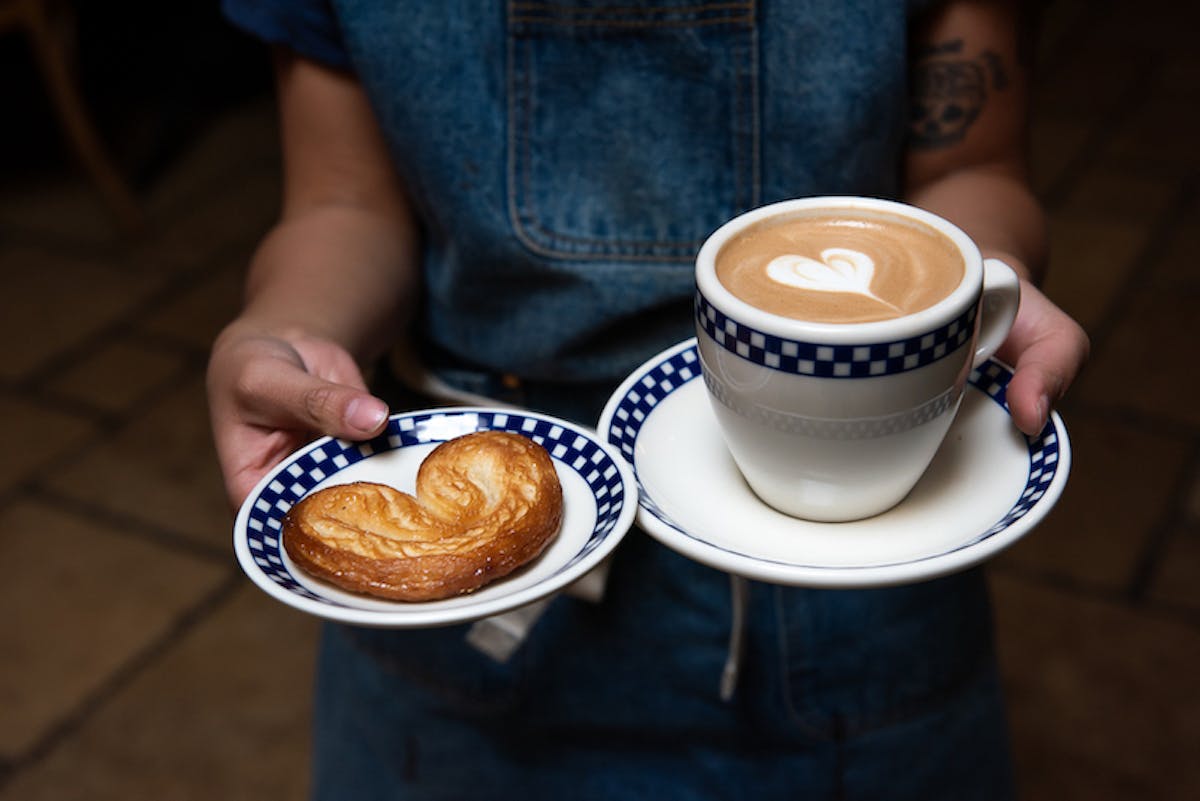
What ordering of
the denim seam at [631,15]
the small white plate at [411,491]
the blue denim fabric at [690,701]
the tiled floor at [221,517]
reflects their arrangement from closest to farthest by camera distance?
the small white plate at [411,491]
the denim seam at [631,15]
the blue denim fabric at [690,701]
the tiled floor at [221,517]

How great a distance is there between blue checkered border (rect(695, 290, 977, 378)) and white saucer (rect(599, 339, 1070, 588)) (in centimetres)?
8

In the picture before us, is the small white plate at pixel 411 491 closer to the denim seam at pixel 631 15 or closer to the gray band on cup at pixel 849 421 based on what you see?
Answer: the gray band on cup at pixel 849 421

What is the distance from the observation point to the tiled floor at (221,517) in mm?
1521

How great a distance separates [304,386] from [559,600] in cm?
30

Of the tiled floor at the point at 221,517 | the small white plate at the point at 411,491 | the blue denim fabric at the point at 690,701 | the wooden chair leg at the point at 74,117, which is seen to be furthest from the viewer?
the wooden chair leg at the point at 74,117

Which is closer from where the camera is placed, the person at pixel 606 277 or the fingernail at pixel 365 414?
the fingernail at pixel 365 414

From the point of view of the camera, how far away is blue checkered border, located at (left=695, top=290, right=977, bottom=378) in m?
0.53

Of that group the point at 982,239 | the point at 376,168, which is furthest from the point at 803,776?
the point at 376,168

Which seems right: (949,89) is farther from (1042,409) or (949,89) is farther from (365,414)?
(365,414)

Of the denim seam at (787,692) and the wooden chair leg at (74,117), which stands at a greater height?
the denim seam at (787,692)

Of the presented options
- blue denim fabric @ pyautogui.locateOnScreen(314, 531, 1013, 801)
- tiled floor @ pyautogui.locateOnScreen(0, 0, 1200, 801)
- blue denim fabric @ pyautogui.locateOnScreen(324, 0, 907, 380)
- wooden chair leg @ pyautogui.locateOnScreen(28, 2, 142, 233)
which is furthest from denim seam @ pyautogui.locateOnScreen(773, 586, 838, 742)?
wooden chair leg @ pyautogui.locateOnScreen(28, 2, 142, 233)

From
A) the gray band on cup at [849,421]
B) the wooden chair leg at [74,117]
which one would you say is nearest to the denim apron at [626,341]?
the gray band on cup at [849,421]

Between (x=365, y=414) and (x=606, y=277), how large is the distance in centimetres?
23

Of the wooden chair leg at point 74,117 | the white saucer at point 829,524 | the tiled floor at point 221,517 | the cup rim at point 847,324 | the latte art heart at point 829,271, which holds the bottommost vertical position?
the tiled floor at point 221,517
